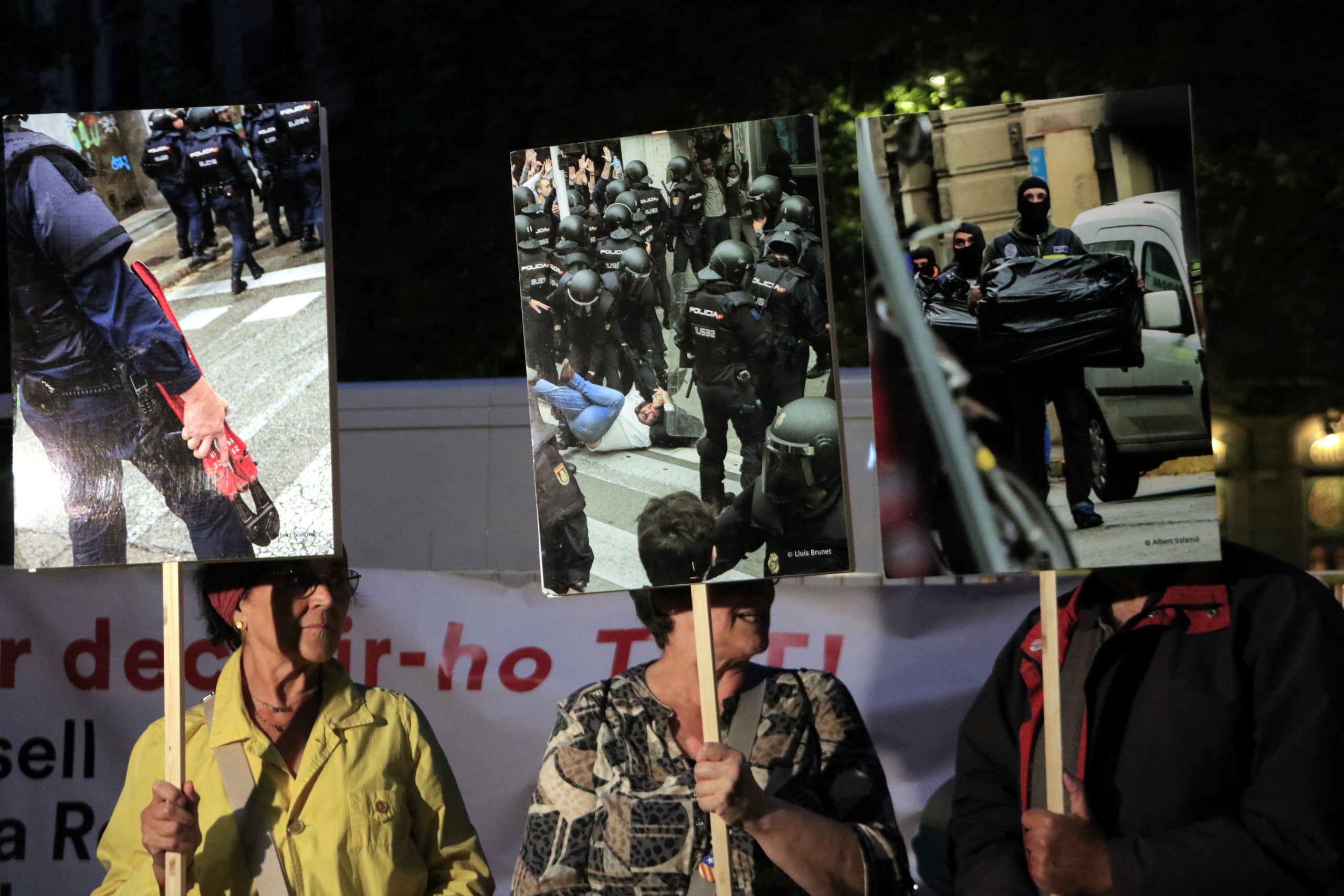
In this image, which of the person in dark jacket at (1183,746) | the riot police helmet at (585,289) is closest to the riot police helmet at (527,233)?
the riot police helmet at (585,289)

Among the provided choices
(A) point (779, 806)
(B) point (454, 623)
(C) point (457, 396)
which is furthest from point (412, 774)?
(C) point (457, 396)

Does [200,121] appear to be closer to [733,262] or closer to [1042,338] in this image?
[733,262]

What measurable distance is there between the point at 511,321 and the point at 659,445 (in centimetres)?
960

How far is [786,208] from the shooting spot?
9.70 feet

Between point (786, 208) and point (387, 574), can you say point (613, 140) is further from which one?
point (387, 574)

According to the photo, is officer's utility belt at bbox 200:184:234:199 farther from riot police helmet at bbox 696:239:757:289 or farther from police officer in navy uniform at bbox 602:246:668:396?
riot police helmet at bbox 696:239:757:289

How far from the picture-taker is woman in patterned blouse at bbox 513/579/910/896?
2.74 meters

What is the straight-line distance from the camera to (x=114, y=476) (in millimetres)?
2961

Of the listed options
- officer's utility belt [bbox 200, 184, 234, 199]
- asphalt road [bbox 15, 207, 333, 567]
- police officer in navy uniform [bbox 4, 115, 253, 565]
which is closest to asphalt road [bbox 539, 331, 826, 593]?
asphalt road [bbox 15, 207, 333, 567]

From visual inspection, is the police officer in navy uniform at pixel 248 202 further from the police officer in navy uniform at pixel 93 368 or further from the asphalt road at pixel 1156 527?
the asphalt road at pixel 1156 527

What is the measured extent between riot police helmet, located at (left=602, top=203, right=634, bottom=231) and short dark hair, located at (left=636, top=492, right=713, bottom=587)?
57 cm

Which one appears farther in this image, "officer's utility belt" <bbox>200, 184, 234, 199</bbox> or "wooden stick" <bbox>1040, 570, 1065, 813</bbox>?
"officer's utility belt" <bbox>200, 184, 234, 199</bbox>

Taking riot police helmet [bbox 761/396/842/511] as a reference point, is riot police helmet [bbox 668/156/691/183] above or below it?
above

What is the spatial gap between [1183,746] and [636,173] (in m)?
1.54
